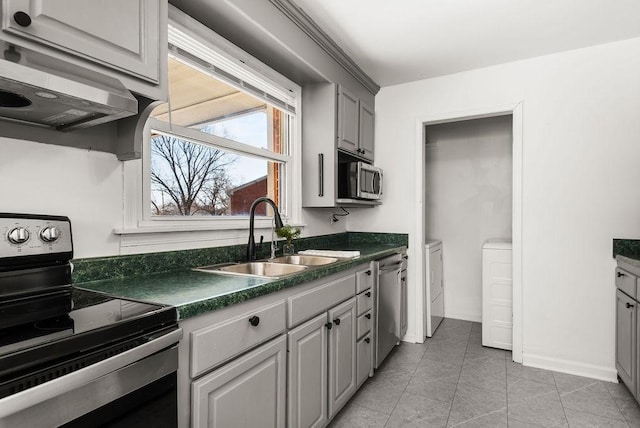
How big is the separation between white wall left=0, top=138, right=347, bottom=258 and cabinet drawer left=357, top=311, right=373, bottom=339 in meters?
1.34

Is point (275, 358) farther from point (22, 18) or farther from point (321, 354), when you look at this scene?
point (22, 18)

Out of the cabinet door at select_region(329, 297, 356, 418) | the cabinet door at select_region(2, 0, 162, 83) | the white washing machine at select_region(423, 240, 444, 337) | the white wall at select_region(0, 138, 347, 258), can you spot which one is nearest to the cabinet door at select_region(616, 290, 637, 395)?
the white washing machine at select_region(423, 240, 444, 337)

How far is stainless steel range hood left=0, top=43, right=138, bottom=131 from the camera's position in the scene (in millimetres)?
922

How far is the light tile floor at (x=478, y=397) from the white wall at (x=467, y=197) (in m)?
1.14

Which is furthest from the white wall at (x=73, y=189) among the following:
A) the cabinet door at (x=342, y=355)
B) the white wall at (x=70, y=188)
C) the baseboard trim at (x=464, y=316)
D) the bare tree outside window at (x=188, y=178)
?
the baseboard trim at (x=464, y=316)

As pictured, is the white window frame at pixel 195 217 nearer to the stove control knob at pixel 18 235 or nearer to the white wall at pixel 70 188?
the white wall at pixel 70 188

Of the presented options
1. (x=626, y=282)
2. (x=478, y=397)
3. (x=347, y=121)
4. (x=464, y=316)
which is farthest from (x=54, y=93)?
(x=464, y=316)

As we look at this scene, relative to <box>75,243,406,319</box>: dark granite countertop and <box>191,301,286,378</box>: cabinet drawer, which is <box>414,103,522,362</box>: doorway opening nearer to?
<box>75,243,406,319</box>: dark granite countertop

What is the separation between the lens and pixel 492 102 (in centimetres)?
308

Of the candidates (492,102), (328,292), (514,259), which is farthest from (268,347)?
(492,102)

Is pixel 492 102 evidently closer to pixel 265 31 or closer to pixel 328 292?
pixel 265 31

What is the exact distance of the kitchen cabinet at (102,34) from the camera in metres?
0.98

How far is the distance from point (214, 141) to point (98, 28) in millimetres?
963

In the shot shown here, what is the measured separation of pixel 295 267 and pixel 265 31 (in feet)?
4.39
